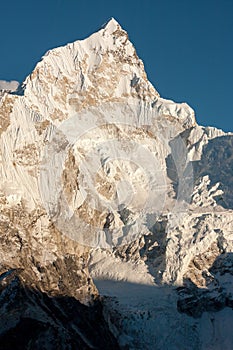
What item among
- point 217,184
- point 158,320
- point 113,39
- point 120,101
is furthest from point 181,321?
point 113,39

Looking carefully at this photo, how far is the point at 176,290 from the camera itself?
400 ft

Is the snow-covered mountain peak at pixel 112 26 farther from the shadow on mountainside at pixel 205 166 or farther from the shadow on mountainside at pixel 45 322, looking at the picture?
the shadow on mountainside at pixel 45 322

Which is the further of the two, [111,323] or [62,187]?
[62,187]

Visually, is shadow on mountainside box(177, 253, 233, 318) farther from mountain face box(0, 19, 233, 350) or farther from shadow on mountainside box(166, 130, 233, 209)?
shadow on mountainside box(166, 130, 233, 209)

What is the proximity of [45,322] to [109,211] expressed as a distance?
29797mm

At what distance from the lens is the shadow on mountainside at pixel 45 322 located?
103500mm

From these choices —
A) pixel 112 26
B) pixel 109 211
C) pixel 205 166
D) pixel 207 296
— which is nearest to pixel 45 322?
pixel 207 296

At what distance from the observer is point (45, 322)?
105562 millimetres

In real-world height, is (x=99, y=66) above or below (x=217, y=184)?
above

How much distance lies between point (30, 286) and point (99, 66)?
49224 millimetres

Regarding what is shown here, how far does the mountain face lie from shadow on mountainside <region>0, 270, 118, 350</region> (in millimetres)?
151

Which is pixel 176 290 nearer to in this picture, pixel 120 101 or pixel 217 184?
pixel 217 184

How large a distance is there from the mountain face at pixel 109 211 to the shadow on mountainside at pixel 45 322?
151 mm

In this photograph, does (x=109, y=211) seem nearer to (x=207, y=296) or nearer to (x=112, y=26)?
(x=207, y=296)
